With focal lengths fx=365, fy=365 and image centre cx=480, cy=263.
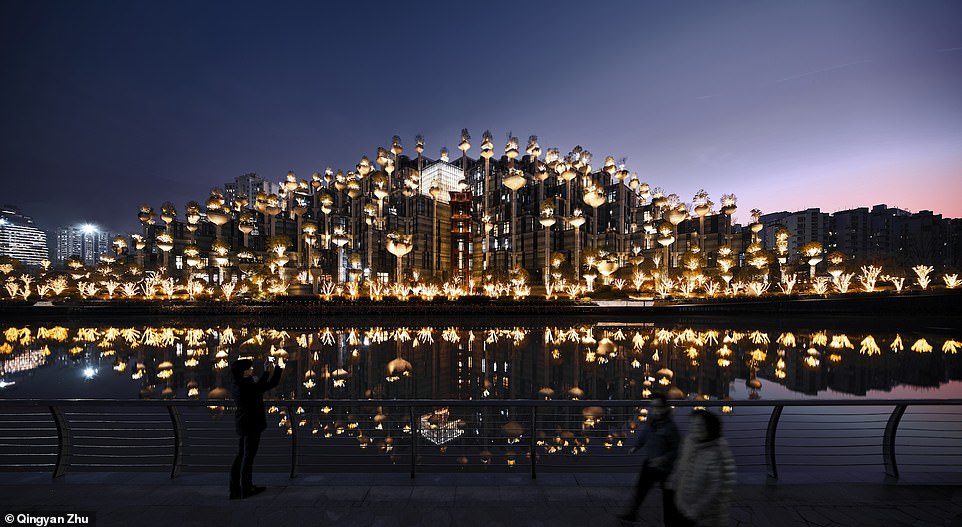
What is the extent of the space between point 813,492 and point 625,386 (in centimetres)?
813

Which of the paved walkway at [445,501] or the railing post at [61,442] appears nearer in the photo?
the paved walkway at [445,501]

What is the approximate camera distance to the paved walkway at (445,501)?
14.0 ft

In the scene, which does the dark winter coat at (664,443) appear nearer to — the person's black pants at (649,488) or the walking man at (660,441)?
the walking man at (660,441)

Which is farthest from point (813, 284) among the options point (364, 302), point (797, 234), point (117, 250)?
point (117, 250)

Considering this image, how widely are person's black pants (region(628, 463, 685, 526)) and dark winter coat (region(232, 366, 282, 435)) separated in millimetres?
4525

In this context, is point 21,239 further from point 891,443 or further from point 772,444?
point 891,443

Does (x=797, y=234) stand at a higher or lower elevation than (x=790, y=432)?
higher

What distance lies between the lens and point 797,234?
408ft

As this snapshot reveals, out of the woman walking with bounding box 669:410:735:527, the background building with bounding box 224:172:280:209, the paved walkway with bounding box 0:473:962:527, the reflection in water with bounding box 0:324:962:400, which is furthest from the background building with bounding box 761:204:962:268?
the background building with bounding box 224:172:280:209

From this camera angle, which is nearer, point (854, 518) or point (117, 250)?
point (854, 518)

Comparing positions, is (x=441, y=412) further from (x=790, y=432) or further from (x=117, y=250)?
(x=117, y=250)

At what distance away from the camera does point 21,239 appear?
15988cm

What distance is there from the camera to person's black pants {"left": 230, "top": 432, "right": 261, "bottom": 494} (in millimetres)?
4668

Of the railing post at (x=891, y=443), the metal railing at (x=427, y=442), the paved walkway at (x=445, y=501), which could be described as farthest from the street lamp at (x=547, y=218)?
the paved walkway at (x=445, y=501)
